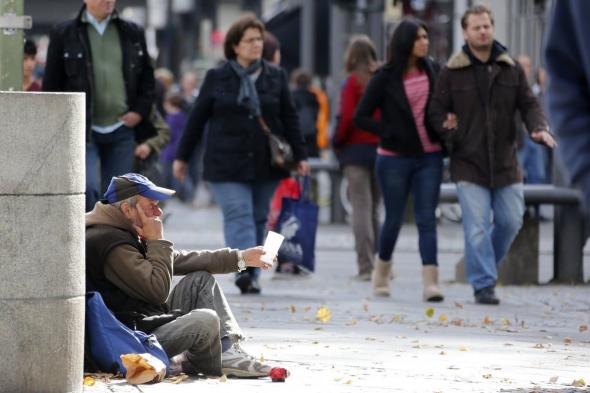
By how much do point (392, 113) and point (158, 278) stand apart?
4514mm

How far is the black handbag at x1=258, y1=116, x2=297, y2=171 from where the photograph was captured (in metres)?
11.0

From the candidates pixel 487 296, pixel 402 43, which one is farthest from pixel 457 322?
pixel 402 43

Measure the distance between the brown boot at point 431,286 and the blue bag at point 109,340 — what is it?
13.9ft

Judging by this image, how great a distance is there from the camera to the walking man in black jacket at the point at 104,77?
10.0 meters

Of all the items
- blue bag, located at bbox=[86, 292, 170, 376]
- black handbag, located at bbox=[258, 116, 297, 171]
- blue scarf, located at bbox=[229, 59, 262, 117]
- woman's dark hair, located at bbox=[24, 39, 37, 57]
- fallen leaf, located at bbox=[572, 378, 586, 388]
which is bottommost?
fallen leaf, located at bbox=[572, 378, 586, 388]

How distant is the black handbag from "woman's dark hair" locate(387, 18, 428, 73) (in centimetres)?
88

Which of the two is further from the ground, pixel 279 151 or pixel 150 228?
pixel 279 151

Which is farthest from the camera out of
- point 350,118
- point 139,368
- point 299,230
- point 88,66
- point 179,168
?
point 350,118

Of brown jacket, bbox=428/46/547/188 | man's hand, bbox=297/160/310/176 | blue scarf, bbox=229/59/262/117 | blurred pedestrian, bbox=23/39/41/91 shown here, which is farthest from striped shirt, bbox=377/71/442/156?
blurred pedestrian, bbox=23/39/41/91

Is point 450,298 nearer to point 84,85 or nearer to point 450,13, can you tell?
point 84,85

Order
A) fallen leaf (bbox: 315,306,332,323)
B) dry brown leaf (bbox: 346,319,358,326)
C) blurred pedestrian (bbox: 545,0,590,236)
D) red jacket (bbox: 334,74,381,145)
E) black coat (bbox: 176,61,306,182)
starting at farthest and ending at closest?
1. red jacket (bbox: 334,74,381,145)
2. black coat (bbox: 176,61,306,182)
3. fallen leaf (bbox: 315,306,332,323)
4. dry brown leaf (bbox: 346,319,358,326)
5. blurred pedestrian (bbox: 545,0,590,236)

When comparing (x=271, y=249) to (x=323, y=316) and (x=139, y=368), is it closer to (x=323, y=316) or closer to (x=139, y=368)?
(x=139, y=368)

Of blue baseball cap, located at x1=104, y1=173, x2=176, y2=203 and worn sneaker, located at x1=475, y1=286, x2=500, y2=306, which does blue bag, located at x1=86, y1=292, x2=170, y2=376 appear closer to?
blue baseball cap, located at x1=104, y1=173, x2=176, y2=203

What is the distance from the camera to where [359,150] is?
12.9 meters
